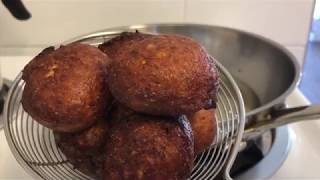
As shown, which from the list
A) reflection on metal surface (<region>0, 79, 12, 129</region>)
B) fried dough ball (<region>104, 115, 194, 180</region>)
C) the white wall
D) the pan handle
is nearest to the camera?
fried dough ball (<region>104, 115, 194, 180</region>)

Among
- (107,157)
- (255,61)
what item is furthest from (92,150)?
(255,61)

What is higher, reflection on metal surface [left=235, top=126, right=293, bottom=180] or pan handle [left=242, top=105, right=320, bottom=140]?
pan handle [left=242, top=105, right=320, bottom=140]

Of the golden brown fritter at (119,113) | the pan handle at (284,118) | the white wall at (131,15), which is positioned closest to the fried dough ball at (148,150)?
the golden brown fritter at (119,113)

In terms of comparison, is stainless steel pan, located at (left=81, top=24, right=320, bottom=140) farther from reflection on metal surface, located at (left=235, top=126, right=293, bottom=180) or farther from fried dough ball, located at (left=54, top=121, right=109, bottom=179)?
fried dough ball, located at (left=54, top=121, right=109, bottom=179)

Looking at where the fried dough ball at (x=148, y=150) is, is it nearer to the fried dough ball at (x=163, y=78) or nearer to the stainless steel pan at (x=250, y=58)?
the fried dough ball at (x=163, y=78)

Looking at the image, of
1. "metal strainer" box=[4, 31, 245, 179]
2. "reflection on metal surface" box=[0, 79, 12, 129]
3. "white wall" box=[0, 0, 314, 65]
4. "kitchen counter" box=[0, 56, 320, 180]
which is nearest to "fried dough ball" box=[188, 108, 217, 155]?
"metal strainer" box=[4, 31, 245, 179]

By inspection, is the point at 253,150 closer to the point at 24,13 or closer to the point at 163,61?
the point at 163,61
